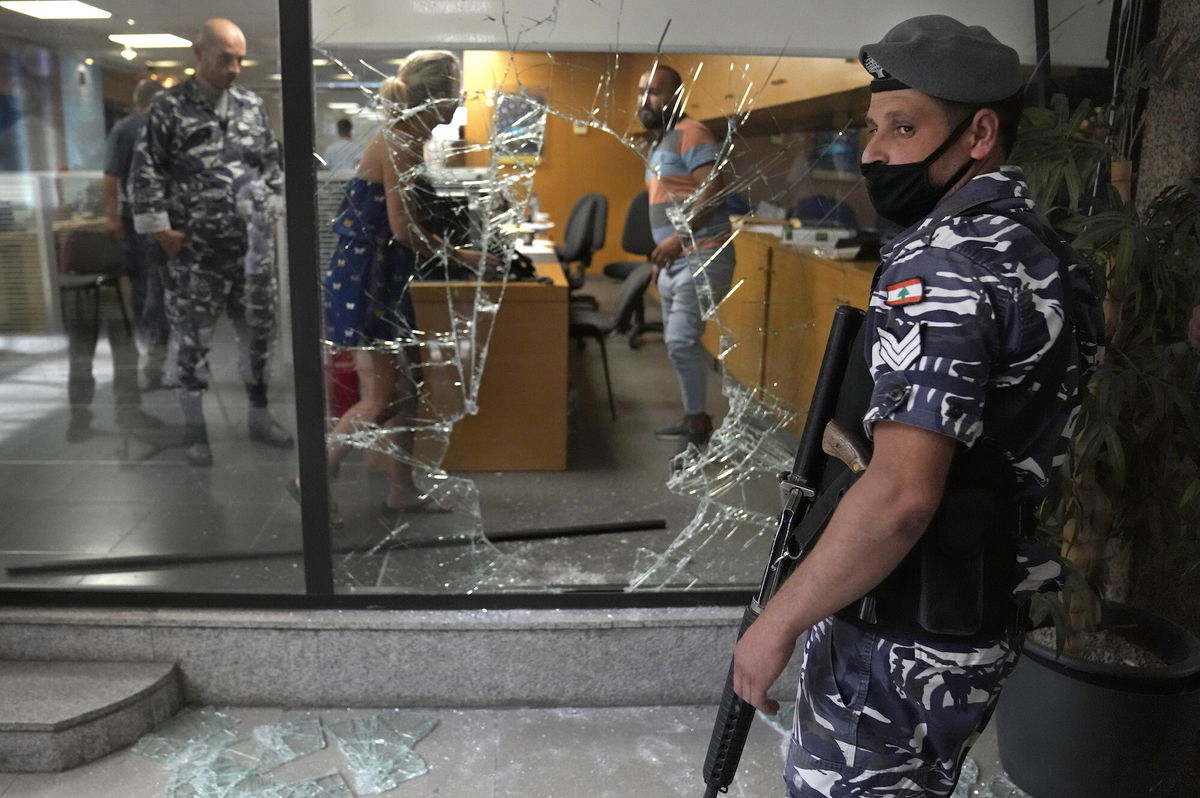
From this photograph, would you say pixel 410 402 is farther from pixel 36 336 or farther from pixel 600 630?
pixel 36 336

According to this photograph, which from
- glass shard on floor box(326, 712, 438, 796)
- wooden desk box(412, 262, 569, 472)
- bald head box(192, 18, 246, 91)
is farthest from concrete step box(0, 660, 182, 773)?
bald head box(192, 18, 246, 91)

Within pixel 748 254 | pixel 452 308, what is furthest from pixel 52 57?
pixel 748 254

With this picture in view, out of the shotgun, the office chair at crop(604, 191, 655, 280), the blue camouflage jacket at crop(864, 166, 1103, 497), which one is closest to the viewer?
the blue camouflage jacket at crop(864, 166, 1103, 497)

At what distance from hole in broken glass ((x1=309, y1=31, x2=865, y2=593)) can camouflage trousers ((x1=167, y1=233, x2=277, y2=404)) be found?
0.35 meters

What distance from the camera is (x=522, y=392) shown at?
3002 mm

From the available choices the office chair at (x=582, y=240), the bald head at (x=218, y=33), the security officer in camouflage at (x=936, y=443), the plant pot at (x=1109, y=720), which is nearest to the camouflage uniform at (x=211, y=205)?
the bald head at (x=218, y=33)

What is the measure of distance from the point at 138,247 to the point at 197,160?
0.28 m

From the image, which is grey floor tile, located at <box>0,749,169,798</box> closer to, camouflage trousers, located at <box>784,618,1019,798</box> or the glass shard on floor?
the glass shard on floor

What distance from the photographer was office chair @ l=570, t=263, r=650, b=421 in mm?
2990

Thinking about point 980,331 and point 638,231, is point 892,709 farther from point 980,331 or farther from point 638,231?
point 638,231

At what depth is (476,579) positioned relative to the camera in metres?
2.59

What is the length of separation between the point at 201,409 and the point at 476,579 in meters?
0.90

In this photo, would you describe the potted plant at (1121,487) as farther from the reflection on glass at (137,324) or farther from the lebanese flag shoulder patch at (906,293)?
the reflection on glass at (137,324)

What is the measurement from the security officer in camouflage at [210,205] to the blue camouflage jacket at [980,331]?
171 centimetres
